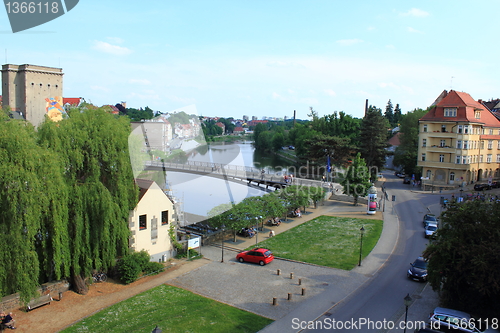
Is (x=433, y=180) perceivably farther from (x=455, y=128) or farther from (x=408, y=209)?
(x=408, y=209)

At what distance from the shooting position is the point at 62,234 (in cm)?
1789

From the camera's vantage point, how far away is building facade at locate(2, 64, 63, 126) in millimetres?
76625

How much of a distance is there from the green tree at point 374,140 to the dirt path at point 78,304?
43.8 meters

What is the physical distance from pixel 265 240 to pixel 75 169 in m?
15.6

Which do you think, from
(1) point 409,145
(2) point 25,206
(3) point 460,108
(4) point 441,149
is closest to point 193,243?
(2) point 25,206

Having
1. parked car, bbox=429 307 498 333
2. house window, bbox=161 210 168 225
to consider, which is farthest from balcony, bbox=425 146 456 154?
house window, bbox=161 210 168 225

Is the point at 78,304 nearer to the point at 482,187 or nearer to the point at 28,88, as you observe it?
the point at 482,187

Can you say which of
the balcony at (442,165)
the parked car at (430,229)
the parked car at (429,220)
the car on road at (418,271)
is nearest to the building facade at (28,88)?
the balcony at (442,165)

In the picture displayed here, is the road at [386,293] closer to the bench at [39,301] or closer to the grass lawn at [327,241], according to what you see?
the grass lawn at [327,241]

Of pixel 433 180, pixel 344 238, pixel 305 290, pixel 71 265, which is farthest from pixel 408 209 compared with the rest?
pixel 71 265

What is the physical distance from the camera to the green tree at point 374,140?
191ft

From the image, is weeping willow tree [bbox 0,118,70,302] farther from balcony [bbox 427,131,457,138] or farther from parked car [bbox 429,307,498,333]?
balcony [bbox 427,131,457,138]

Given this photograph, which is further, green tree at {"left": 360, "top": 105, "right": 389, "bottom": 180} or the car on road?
green tree at {"left": 360, "top": 105, "right": 389, "bottom": 180}

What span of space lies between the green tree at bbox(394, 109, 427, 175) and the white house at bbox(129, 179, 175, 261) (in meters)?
46.2
